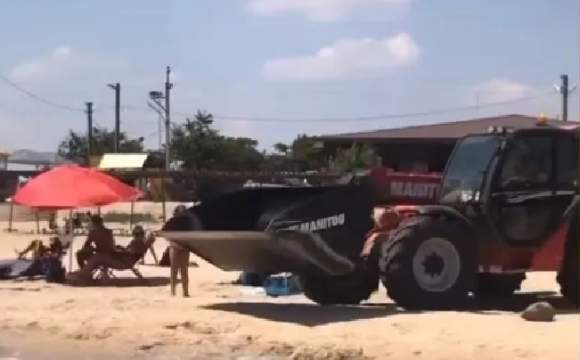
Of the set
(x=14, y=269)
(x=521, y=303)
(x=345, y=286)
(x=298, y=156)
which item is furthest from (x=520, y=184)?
(x=298, y=156)

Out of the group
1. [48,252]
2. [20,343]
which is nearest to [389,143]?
[48,252]

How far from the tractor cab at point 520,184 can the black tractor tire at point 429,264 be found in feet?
1.55

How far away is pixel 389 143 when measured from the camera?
5959 centimetres

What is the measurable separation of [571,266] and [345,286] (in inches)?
116

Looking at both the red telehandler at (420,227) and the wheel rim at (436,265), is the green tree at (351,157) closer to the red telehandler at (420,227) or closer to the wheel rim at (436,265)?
the red telehandler at (420,227)

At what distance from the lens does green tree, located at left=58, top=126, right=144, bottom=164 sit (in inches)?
3706

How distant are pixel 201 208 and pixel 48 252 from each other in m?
6.68

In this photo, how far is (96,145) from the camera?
9794cm

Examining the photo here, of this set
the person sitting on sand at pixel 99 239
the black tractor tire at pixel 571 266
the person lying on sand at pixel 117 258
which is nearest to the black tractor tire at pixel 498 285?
the black tractor tire at pixel 571 266

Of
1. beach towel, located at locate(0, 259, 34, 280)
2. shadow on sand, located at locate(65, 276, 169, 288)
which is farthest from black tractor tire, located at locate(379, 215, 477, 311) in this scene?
beach towel, located at locate(0, 259, 34, 280)

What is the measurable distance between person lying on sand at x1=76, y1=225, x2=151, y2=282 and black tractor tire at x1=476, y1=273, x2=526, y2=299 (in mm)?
6565

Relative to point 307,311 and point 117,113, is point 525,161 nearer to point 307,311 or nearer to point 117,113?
point 307,311

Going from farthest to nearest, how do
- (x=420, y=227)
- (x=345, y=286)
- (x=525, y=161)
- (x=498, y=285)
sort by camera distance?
(x=498, y=285)
(x=345, y=286)
(x=525, y=161)
(x=420, y=227)

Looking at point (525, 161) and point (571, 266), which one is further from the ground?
point (525, 161)
